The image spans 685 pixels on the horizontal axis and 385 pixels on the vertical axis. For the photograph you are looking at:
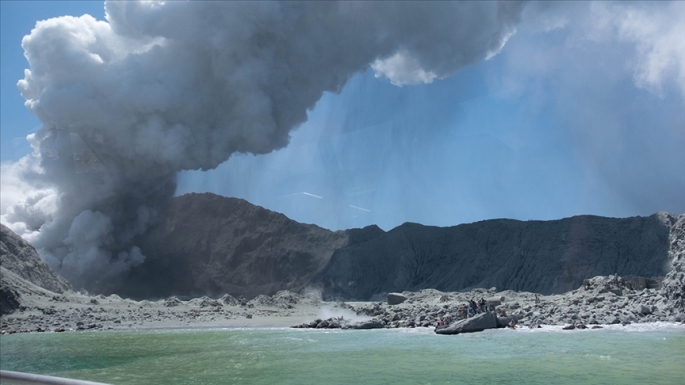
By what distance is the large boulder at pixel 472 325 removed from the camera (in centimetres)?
3159

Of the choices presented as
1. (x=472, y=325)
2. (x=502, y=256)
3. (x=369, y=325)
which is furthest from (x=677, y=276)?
(x=502, y=256)

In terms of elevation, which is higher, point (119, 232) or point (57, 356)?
point (119, 232)

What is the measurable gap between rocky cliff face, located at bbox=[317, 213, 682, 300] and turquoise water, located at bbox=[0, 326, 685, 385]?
52.4 metres

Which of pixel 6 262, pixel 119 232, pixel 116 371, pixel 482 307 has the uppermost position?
pixel 119 232

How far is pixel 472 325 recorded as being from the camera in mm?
32312

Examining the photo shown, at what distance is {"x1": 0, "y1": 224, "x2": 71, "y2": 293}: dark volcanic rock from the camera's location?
65.2 m

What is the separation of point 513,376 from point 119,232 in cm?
7649

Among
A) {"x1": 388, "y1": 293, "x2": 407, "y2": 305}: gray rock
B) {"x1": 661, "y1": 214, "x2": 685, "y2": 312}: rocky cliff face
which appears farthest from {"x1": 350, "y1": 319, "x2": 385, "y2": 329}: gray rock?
{"x1": 388, "y1": 293, "x2": 407, "y2": 305}: gray rock

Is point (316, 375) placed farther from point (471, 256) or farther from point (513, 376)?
point (471, 256)

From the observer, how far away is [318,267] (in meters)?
100

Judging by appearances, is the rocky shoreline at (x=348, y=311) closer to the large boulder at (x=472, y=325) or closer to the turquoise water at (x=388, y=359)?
the large boulder at (x=472, y=325)

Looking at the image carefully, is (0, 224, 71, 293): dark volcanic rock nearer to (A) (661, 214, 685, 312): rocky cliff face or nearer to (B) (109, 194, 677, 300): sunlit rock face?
(B) (109, 194, 677, 300): sunlit rock face

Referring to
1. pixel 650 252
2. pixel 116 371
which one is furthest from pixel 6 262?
pixel 650 252

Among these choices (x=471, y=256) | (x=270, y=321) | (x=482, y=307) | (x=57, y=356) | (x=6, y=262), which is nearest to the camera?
(x=57, y=356)
